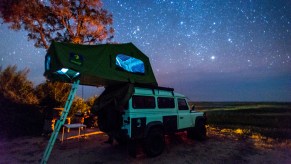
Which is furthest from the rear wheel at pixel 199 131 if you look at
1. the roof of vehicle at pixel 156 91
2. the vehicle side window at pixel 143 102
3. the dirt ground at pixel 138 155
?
the vehicle side window at pixel 143 102

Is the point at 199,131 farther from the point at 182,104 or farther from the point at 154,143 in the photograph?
the point at 154,143

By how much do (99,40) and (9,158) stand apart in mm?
12592

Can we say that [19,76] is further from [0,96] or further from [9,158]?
[9,158]

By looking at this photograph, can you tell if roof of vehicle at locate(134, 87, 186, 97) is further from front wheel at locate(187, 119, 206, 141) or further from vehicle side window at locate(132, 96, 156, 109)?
front wheel at locate(187, 119, 206, 141)

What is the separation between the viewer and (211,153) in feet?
26.1

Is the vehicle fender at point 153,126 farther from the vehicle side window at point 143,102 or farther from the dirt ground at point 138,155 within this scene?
the dirt ground at point 138,155

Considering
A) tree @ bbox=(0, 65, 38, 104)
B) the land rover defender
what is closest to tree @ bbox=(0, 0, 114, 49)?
tree @ bbox=(0, 65, 38, 104)

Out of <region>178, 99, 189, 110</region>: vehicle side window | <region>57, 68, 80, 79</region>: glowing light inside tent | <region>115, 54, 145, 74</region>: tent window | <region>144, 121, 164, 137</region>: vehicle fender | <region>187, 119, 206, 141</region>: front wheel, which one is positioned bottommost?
<region>187, 119, 206, 141</region>: front wheel

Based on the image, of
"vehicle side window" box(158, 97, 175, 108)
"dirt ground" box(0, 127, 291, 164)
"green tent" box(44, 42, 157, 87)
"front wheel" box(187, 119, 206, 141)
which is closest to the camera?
"green tent" box(44, 42, 157, 87)

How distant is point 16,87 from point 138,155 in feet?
37.8

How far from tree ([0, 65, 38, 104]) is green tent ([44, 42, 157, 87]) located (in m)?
7.41

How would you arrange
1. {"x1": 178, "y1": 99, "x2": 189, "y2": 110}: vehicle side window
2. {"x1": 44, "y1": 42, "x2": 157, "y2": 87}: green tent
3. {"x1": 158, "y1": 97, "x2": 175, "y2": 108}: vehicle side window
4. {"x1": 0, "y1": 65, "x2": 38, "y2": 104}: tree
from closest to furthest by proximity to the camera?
1. {"x1": 44, "y1": 42, "x2": 157, "y2": 87}: green tent
2. {"x1": 158, "y1": 97, "x2": 175, "y2": 108}: vehicle side window
3. {"x1": 178, "y1": 99, "x2": 189, "y2": 110}: vehicle side window
4. {"x1": 0, "y1": 65, "x2": 38, "y2": 104}: tree

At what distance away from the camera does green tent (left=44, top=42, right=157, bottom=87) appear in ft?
20.1

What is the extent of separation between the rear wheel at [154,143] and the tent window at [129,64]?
2.73 meters
